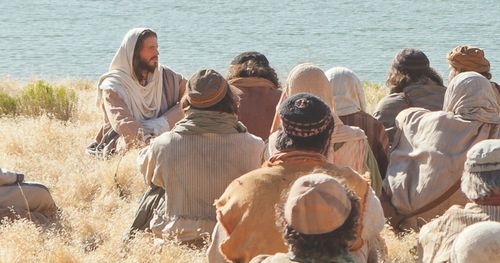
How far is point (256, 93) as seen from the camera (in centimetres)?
791

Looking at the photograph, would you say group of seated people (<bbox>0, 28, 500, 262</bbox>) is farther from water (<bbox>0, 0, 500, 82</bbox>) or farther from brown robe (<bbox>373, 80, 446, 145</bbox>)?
water (<bbox>0, 0, 500, 82</bbox>)

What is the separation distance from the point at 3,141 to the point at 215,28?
22706 millimetres

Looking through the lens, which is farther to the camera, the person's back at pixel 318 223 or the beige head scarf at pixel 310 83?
the beige head scarf at pixel 310 83

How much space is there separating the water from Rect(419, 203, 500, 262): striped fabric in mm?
13557

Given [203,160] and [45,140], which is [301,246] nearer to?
[203,160]

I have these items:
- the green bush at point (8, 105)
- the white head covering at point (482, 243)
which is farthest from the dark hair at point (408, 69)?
the green bush at point (8, 105)

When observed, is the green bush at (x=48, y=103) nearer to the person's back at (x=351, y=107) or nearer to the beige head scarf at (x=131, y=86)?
the beige head scarf at (x=131, y=86)

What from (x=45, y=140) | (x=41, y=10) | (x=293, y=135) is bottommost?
(x=41, y=10)

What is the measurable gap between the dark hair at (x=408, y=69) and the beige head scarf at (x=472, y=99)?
0.95 metres

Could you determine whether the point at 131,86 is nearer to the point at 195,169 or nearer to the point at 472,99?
the point at 195,169

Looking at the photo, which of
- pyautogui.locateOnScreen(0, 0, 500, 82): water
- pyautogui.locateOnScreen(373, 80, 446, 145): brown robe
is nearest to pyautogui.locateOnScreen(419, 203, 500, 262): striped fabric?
A: pyautogui.locateOnScreen(373, 80, 446, 145): brown robe

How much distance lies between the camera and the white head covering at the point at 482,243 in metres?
3.80

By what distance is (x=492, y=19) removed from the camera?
32031mm

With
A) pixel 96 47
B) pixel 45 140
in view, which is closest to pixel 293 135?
pixel 45 140
